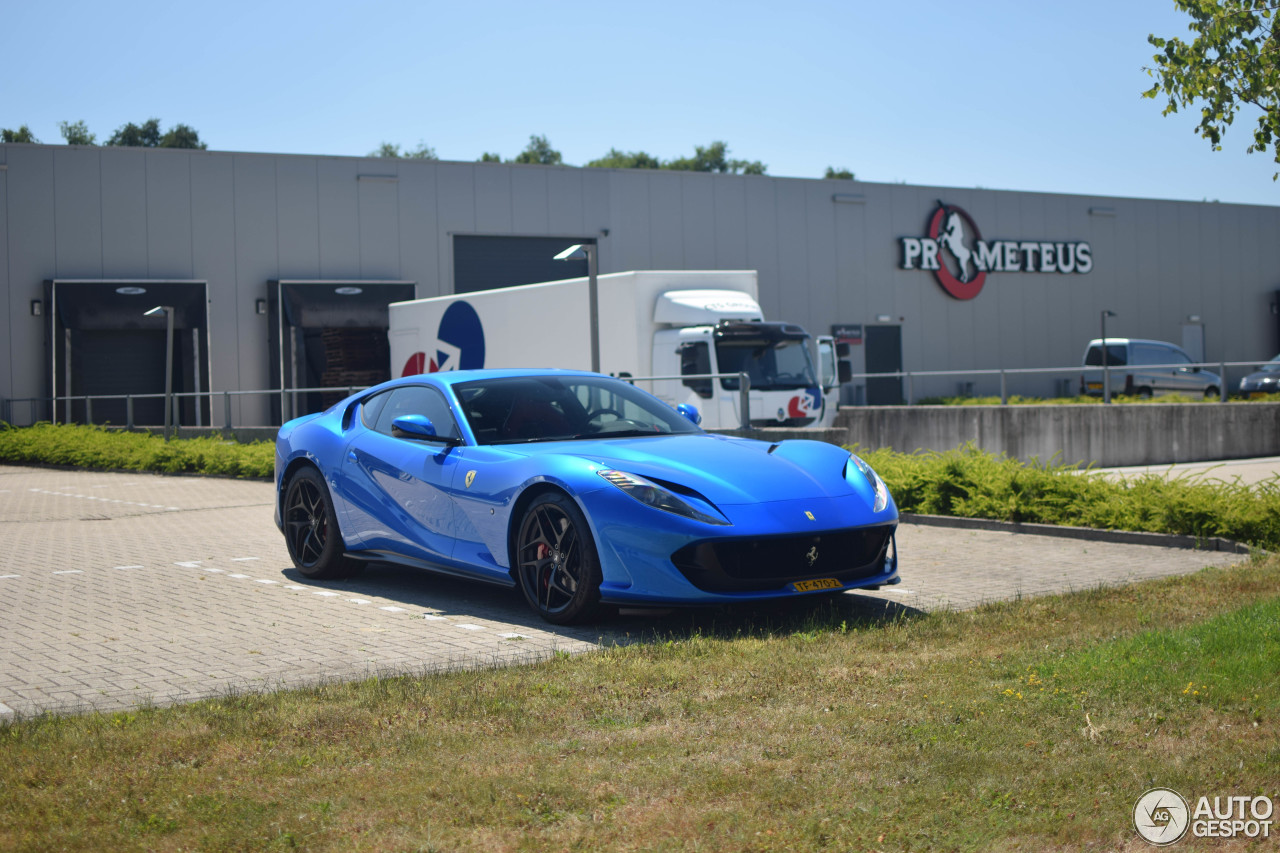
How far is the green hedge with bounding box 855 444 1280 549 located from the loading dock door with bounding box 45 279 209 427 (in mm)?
22748

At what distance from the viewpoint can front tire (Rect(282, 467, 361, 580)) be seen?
858 cm

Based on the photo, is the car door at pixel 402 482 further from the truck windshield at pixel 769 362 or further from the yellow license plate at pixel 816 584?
the truck windshield at pixel 769 362

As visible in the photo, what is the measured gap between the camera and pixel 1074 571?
851 centimetres

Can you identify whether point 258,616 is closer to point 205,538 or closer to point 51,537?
point 205,538

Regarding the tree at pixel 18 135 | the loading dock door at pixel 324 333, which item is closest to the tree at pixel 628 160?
the tree at pixel 18 135

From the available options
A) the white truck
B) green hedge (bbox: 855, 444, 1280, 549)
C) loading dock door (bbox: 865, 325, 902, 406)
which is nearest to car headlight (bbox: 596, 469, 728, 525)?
green hedge (bbox: 855, 444, 1280, 549)

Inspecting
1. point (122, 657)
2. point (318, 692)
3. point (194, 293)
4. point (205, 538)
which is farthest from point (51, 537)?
point (194, 293)

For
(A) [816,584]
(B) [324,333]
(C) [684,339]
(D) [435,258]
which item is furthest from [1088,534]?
(D) [435,258]

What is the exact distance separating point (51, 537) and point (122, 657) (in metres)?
6.54

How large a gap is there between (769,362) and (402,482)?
43.6 feet

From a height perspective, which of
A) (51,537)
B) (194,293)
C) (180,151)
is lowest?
(51,537)

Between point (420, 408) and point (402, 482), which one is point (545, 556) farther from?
point (420, 408)

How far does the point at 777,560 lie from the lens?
655cm

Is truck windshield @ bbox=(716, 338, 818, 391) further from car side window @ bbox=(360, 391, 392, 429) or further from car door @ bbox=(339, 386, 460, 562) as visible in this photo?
car door @ bbox=(339, 386, 460, 562)
